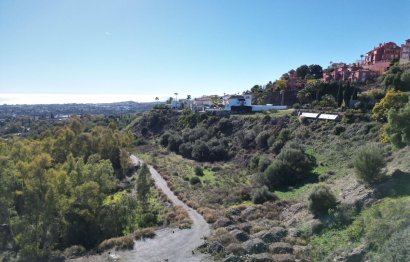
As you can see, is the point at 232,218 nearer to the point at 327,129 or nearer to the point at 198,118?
the point at 327,129

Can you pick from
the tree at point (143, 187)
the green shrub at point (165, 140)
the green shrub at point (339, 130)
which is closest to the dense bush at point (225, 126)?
the green shrub at point (165, 140)

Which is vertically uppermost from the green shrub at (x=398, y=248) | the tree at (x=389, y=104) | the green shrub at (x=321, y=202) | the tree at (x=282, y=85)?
the tree at (x=282, y=85)

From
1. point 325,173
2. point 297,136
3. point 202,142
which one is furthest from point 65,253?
point 202,142

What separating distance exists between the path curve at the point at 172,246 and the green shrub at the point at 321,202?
7.08 m

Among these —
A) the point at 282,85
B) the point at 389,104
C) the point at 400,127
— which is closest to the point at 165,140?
the point at 282,85

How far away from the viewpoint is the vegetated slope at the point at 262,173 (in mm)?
19750

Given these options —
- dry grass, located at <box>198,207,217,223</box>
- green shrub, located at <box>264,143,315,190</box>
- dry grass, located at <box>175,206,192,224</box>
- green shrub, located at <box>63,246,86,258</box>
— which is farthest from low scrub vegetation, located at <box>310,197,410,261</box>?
green shrub, located at <box>63,246,86,258</box>

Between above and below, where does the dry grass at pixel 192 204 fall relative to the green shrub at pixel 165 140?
below

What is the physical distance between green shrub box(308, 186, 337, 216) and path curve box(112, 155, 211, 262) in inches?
279

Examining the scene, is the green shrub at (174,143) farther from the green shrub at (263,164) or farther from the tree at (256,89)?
the tree at (256,89)

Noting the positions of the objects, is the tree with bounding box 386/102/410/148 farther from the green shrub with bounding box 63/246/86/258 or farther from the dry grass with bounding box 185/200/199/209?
the green shrub with bounding box 63/246/86/258

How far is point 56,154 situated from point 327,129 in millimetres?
35370

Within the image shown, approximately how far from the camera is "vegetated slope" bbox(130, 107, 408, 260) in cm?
1975

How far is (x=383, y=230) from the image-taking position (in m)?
14.9
